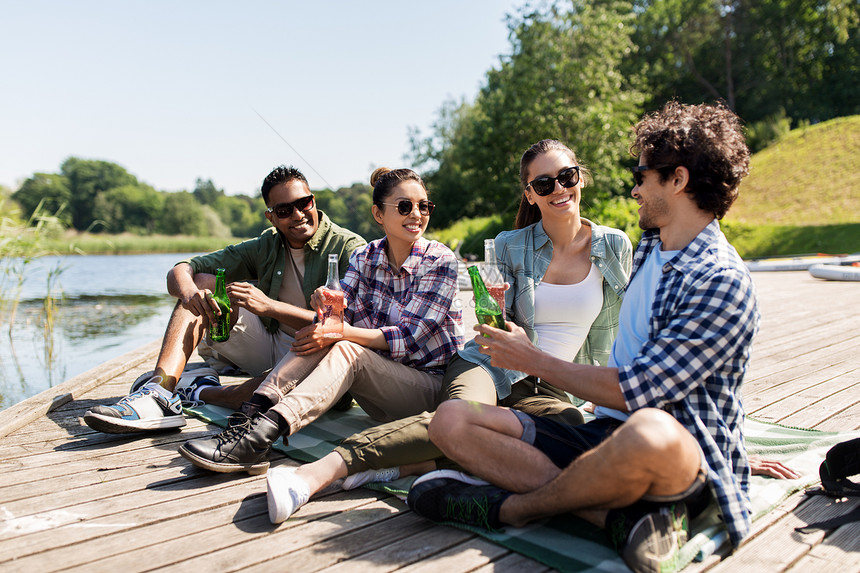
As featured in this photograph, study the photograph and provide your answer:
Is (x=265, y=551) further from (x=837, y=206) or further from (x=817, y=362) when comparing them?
(x=837, y=206)

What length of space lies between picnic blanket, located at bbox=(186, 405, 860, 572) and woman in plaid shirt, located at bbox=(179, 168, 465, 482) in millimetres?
298

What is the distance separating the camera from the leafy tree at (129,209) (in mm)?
56406

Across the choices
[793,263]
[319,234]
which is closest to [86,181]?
[793,263]

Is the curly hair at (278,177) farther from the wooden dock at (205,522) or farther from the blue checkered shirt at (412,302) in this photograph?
the wooden dock at (205,522)

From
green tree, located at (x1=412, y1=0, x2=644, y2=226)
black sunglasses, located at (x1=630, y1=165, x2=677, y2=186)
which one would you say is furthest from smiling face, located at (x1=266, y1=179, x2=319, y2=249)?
green tree, located at (x1=412, y1=0, x2=644, y2=226)

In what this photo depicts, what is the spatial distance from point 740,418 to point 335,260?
1.94 metres

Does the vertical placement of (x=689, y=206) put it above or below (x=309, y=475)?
above

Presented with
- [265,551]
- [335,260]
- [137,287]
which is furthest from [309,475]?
[137,287]

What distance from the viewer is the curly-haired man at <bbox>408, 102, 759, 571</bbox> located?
79.9 inches

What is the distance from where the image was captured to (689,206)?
2.40 m

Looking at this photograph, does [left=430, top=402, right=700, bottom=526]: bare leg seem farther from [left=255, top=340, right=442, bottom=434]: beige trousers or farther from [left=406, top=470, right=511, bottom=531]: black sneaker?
[left=255, top=340, right=442, bottom=434]: beige trousers

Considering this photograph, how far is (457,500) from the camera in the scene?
2395 millimetres

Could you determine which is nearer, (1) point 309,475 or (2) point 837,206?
(1) point 309,475

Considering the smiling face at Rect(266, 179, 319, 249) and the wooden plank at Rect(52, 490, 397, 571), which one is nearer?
the wooden plank at Rect(52, 490, 397, 571)
